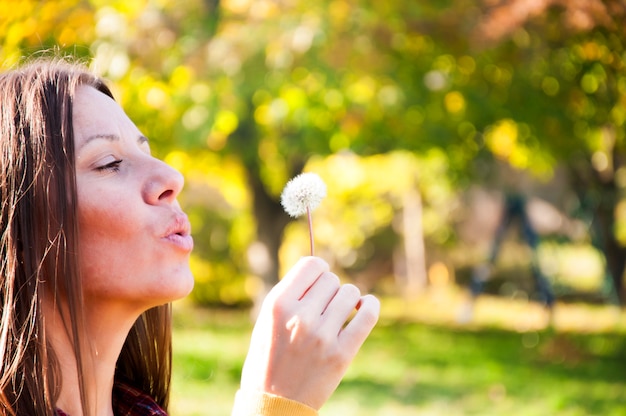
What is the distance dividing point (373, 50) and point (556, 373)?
3.45m

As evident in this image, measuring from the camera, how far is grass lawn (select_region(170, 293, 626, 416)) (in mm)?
6004

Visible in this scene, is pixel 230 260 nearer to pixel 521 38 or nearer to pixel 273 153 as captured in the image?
pixel 273 153

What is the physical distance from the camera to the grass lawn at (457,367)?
600 centimetres

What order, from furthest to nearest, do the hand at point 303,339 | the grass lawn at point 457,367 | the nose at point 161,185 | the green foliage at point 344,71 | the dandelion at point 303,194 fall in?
the grass lawn at point 457,367
the green foliage at point 344,71
the dandelion at point 303,194
the nose at point 161,185
the hand at point 303,339

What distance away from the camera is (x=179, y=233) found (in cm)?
146

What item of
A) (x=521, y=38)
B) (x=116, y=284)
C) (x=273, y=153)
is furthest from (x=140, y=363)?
(x=273, y=153)

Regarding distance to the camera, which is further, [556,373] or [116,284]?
[556,373]

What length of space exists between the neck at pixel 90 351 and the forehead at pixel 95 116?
319 mm

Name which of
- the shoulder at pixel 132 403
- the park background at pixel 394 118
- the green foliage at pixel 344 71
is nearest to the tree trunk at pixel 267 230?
the park background at pixel 394 118

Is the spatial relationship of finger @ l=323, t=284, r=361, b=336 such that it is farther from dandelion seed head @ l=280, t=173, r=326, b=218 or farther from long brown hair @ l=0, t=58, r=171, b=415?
long brown hair @ l=0, t=58, r=171, b=415

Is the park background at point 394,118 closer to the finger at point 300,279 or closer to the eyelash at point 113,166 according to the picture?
the eyelash at point 113,166

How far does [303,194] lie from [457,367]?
20.9 feet

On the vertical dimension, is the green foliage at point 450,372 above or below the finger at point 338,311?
below

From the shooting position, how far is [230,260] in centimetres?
1341
